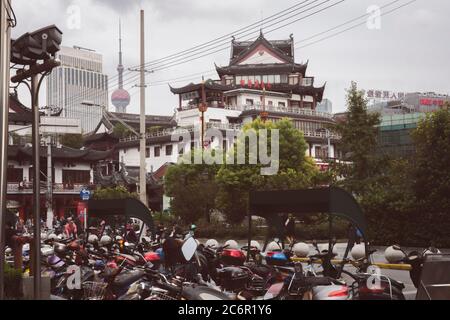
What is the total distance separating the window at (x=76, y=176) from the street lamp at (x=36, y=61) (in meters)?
44.1

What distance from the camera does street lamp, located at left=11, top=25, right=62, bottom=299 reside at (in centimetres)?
998

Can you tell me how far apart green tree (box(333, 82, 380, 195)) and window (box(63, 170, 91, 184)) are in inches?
1266

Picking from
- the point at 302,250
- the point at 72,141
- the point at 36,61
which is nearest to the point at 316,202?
the point at 36,61

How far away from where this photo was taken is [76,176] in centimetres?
5444

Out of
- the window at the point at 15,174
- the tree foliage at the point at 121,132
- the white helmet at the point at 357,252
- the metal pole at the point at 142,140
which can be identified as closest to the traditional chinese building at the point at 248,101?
the tree foliage at the point at 121,132

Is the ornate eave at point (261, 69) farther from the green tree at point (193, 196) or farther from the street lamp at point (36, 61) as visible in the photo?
the street lamp at point (36, 61)

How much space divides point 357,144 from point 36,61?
18.7m

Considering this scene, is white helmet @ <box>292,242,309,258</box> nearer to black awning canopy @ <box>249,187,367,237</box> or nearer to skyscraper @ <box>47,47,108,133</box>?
black awning canopy @ <box>249,187,367,237</box>

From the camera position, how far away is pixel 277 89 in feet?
221

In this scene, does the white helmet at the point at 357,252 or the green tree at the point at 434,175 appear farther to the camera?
the green tree at the point at 434,175

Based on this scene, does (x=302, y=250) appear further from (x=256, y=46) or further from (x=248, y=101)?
(x=256, y=46)

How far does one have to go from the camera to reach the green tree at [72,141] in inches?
2623

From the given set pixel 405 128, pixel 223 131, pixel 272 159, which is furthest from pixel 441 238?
pixel 405 128

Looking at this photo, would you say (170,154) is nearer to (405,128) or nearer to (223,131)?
(223,131)
